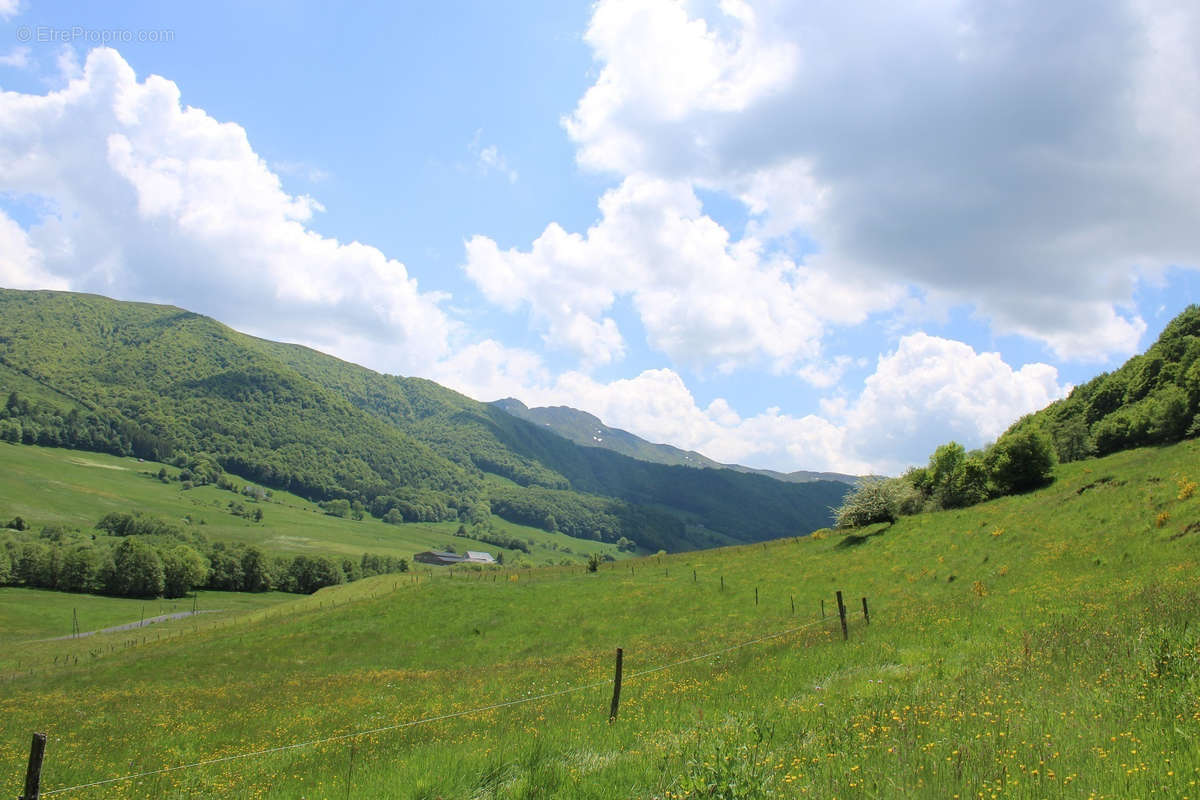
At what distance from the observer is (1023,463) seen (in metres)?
55.6

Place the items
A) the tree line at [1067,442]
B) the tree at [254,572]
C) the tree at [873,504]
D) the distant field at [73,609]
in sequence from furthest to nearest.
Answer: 1. the tree at [254,572]
2. the distant field at [73,609]
3. the tree at [873,504]
4. the tree line at [1067,442]

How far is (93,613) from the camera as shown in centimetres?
11238

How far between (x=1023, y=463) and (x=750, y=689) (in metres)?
54.2

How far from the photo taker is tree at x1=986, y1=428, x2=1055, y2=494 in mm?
54781

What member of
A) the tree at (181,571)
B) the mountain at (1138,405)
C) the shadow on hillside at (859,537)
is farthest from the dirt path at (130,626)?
the mountain at (1138,405)

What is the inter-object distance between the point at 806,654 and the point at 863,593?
2325cm

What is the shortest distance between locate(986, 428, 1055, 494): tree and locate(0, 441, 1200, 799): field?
13.0ft

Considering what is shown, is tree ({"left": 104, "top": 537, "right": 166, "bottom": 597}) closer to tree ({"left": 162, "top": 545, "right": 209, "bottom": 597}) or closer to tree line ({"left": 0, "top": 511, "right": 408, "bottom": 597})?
tree line ({"left": 0, "top": 511, "right": 408, "bottom": 597})

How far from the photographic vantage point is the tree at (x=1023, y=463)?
54.8 meters

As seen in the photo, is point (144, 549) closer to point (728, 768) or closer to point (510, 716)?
point (510, 716)

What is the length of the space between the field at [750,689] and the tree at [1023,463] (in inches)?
156

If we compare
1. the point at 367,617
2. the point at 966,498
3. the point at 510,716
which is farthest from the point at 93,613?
the point at 966,498

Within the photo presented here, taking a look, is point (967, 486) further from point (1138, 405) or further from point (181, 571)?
point (181, 571)

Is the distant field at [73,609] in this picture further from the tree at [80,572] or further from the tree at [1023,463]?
the tree at [1023,463]
